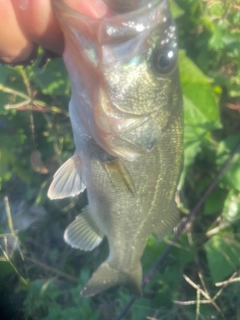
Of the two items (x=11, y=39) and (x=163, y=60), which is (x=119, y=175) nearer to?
(x=163, y=60)

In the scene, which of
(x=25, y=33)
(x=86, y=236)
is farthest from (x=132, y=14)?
(x=86, y=236)

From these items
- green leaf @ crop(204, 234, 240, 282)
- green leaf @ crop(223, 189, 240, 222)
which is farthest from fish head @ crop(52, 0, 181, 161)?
green leaf @ crop(204, 234, 240, 282)

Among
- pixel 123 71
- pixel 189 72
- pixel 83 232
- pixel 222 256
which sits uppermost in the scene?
pixel 123 71

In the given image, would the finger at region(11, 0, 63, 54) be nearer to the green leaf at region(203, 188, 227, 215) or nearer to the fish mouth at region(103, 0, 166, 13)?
the fish mouth at region(103, 0, 166, 13)

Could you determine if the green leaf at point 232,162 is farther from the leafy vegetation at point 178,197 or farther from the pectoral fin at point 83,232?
the pectoral fin at point 83,232

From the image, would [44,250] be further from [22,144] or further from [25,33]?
[25,33]

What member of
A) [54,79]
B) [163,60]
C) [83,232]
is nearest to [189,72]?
[54,79]
